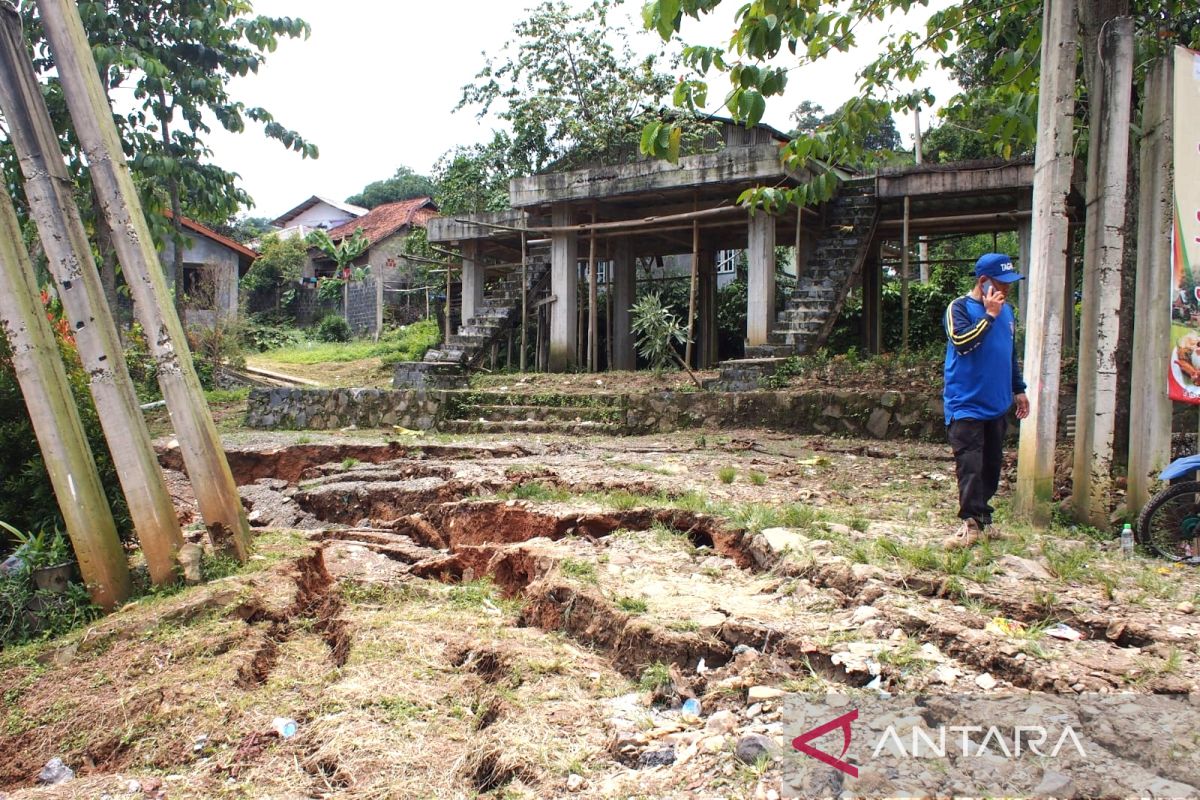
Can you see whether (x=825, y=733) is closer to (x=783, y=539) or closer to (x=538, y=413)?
(x=783, y=539)

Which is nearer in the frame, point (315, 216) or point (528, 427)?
point (528, 427)

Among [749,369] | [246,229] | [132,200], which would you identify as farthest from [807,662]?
[246,229]

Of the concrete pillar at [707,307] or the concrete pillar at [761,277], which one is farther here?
the concrete pillar at [707,307]

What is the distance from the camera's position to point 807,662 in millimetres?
2830

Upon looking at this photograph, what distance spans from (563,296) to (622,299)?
173 cm

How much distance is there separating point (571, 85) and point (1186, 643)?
1938 centimetres

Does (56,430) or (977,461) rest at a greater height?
(56,430)

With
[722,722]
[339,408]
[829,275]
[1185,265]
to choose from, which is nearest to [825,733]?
[722,722]

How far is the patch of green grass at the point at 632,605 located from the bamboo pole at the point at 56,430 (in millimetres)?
2351

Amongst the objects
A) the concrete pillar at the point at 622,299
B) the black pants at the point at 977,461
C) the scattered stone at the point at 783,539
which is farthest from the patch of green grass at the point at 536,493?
the concrete pillar at the point at 622,299

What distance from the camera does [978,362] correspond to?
4.41 meters

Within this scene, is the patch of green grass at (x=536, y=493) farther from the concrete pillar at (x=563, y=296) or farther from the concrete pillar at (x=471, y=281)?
the concrete pillar at (x=471, y=281)

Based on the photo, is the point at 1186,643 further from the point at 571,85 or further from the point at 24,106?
the point at 571,85

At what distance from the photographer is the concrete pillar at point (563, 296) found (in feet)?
44.1
